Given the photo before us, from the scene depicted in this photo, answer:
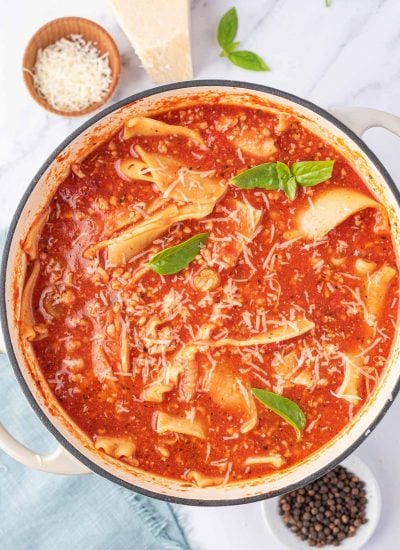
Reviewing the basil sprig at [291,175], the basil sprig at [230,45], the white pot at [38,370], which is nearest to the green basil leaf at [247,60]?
the basil sprig at [230,45]

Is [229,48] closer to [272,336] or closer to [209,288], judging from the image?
[209,288]

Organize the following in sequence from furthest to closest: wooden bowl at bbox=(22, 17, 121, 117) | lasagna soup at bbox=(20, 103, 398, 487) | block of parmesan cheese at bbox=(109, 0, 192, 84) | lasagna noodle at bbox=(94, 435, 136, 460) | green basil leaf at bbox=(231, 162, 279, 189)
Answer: wooden bowl at bbox=(22, 17, 121, 117) < block of parmesan cheese at bbox=(109, 0, 192, 84) < lasagna noodle at bbox=(94, 435, 136, 460) < lasagna soup at bbox=(20, 103, 398, 487) < green basil leaf at bbox=(231, 162, 279, 189)

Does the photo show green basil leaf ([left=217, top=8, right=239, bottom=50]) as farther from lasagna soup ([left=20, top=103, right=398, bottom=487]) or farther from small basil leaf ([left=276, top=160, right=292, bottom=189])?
small basil leaf ([left=276, top=160, right=292, bottom=189])

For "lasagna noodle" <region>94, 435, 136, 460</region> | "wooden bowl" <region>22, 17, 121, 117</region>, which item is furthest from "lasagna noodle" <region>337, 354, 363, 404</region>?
"wooden bowl" <region>22, 17, 121, 117</region>

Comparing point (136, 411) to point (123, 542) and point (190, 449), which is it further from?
point (123, 542)

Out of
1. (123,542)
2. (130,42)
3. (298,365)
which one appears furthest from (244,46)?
(123,542)

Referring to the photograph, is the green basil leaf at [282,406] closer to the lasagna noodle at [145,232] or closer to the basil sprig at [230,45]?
the lasagna noodle at [145,232]
